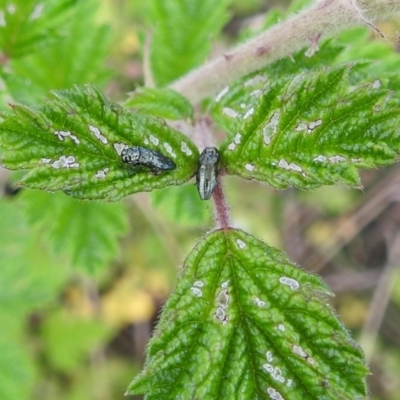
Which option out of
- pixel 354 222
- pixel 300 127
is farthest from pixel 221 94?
pixel 354 222

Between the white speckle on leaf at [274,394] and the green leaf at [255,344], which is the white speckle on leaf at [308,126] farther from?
the white speckle on leaf at [274,394]

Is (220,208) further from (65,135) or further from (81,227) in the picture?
(81,227)

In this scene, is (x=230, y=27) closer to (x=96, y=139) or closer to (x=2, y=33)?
(x=2, y=33)

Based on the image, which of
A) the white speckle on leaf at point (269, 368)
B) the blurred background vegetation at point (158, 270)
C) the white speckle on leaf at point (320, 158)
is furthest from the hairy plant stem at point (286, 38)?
the blurred background vegetation at point (158, 270)

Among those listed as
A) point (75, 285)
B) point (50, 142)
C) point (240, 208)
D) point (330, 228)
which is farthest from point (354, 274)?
point (50, 142)

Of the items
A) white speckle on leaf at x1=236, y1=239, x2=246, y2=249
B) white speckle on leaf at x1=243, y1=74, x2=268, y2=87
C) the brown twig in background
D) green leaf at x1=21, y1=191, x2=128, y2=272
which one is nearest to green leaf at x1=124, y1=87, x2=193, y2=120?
white speckle on leaf at x1=243, y1=74, x2=268, y2=87

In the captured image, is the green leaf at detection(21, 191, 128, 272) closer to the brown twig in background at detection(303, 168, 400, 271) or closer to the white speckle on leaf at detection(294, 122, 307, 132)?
the white speckle on leaf at detection(294, 122, 307, 132)

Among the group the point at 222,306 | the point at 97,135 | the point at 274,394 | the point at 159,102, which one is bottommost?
the point at 274,394
